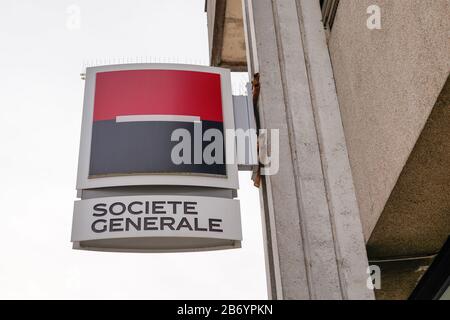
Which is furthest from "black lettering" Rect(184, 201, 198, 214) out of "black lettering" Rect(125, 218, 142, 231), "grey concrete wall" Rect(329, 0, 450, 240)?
"grey concrete wall" Rect(329, 0, 450, 240)

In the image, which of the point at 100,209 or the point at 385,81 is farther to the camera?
the point at 100,209

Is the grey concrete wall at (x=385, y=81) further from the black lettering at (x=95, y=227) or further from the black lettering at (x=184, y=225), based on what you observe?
the black lettering at (x=95, y=227)

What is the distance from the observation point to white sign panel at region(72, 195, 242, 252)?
395 centimetres

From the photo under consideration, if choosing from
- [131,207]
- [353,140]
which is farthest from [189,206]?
[353,140]

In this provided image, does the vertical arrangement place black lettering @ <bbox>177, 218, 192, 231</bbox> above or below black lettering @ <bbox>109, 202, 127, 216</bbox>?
below

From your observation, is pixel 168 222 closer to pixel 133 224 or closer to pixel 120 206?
pixel 133 224

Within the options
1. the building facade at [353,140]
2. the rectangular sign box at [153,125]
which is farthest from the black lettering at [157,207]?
the building facade at [353,140]

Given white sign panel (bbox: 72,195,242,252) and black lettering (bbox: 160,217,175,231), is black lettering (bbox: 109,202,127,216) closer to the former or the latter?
white sign panel (bbox: 72,195,242,252)

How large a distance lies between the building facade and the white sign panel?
410 millimetres

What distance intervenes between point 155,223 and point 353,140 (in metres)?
1.77

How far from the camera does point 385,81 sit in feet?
11.3
